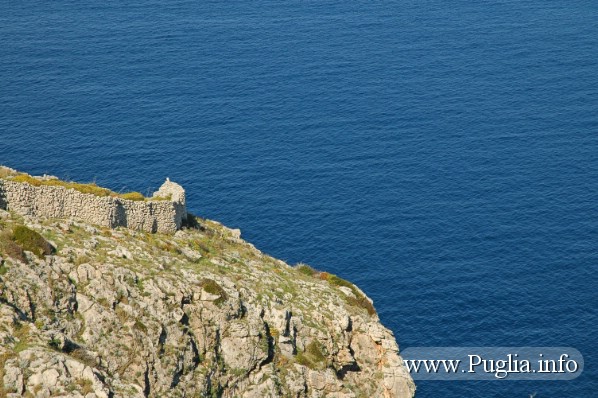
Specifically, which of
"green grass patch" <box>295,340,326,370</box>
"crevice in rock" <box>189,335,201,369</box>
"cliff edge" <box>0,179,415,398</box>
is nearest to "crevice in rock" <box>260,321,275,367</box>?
"cliff edge" <box>0,179,415,398</box>

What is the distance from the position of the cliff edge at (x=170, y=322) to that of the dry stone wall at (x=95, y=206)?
3.37ft

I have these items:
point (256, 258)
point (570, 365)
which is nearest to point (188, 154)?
point (570, 365)

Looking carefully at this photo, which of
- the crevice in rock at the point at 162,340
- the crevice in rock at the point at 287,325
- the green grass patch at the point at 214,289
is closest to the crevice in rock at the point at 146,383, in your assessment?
the crevice in rock at the point at 162,340

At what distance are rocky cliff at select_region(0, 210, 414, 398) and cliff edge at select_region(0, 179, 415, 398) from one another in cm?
8

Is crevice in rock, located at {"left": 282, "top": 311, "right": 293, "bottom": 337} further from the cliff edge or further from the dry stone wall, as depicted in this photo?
the dry stone wall

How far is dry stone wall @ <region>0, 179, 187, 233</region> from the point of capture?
73250mm

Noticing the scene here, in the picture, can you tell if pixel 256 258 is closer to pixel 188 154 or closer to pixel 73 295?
pixel 73 295

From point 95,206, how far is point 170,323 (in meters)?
12.0

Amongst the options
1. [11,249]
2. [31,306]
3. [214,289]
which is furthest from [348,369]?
[11,249]

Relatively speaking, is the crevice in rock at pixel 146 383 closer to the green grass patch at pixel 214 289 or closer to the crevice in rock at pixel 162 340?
the crevice in rock at pixel 162 340

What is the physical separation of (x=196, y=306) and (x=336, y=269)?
216ft

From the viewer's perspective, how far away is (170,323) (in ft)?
226

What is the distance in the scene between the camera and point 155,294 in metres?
69.4

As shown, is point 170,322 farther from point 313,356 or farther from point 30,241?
point 313,356
